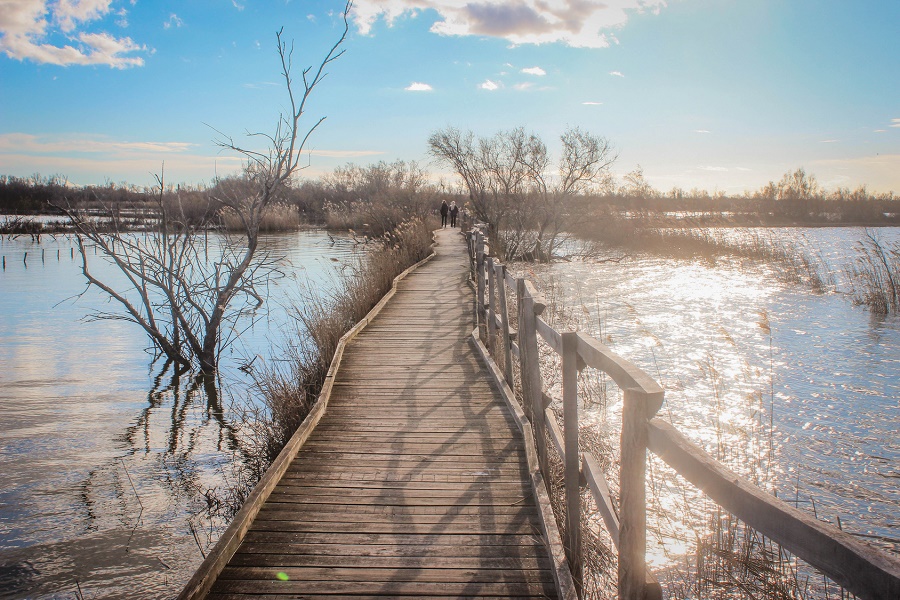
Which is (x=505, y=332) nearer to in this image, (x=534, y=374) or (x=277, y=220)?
(x=534, y=374)

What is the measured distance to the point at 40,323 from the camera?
46.2ft

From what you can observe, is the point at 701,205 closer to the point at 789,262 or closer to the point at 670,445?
the point at 789,262

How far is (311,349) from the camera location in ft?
32.3

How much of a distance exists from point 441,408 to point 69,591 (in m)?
3.15

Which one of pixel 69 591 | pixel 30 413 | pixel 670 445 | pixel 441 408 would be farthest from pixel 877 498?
pixel 30 413

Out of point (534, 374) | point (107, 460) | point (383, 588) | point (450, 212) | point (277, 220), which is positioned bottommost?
point (107, 460)

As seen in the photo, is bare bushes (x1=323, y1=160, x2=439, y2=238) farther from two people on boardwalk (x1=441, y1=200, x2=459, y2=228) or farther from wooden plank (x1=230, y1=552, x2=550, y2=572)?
wooden plank (x1=230, y1=552, x2=550, y2=572)

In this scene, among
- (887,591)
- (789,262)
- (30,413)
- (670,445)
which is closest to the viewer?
(887,591)

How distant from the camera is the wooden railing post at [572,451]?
3.14 meters

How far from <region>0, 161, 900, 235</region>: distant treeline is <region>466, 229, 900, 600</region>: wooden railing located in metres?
20.4

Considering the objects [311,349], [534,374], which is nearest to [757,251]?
[311,349]

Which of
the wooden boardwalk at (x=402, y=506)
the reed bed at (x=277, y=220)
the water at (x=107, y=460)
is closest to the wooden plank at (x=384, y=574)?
the wooden boardwalk at (x=402, y=506)

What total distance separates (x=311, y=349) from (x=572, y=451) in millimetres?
7176

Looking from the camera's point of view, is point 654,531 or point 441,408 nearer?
point 654,531
